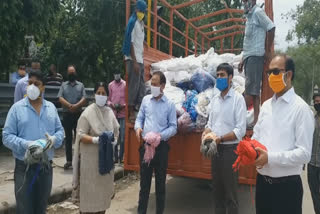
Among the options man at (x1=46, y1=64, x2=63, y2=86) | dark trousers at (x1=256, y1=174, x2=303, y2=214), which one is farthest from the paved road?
man at (x1=46, y1=64, x2=63, y2=86)

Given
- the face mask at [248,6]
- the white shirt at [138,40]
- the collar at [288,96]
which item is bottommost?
the collar at [288,96]

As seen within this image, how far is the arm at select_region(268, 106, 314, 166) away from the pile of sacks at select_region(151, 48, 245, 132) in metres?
1.86

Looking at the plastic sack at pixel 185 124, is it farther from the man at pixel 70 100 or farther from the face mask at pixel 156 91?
the man at pixel 70 100

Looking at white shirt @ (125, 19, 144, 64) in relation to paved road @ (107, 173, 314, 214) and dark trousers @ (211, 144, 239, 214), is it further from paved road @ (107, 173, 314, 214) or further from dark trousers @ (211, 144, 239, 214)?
paved road @ (107, 173, 314, 214)

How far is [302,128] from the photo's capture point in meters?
2.09

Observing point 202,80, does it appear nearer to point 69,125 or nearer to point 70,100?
point 70,100

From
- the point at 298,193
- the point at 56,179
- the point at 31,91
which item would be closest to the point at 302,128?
the point at 298,193

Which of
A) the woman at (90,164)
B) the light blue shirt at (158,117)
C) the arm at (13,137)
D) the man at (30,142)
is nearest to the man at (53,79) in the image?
the light blue shirt at (158,117)

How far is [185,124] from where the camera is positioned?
13.1 ft

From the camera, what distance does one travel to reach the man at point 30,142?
271cm

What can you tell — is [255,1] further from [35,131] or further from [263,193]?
[35,131]

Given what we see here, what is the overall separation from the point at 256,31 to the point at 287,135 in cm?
214

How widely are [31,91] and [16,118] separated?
259 millimetres

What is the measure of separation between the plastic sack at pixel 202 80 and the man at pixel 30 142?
7.57 ft
